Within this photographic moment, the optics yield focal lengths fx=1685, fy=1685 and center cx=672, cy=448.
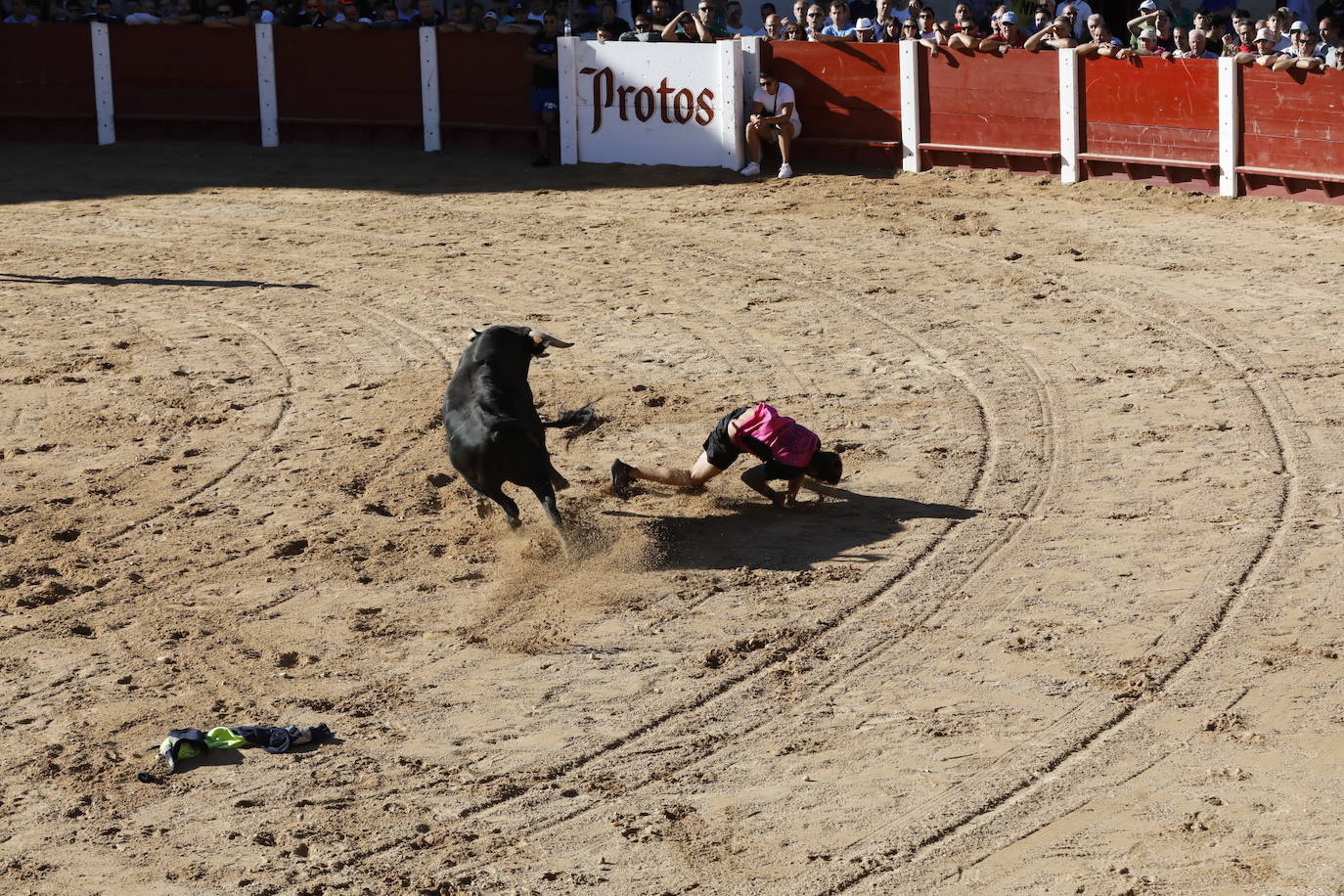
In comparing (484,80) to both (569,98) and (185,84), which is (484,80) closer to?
(569,98)

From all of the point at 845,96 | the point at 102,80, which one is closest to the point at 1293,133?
the point at 845,96

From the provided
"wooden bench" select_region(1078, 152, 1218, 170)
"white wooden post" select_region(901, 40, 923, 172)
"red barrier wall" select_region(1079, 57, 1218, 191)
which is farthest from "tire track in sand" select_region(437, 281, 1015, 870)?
"white wooden post" select_region(901, 40, 923, 172)

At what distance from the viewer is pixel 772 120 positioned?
15469 millimetres

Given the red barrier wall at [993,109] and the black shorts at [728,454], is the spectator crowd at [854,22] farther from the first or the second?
the black shorts at [728,454]

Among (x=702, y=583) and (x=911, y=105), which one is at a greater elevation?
(x=911, y=105)

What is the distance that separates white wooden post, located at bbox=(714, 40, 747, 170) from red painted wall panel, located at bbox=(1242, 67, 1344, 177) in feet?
15.0

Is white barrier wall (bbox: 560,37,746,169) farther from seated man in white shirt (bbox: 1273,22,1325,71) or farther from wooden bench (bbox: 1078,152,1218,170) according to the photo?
seated man in white shirt (bbox: 1273,22,1325,71)

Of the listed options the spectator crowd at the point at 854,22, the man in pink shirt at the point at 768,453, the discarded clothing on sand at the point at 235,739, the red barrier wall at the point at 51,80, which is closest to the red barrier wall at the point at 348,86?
the spectator crowd at the point at 854,22

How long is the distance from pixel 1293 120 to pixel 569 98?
6874 mm

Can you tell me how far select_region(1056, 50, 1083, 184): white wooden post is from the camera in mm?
14273

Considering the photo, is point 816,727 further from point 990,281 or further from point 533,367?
point 990,281

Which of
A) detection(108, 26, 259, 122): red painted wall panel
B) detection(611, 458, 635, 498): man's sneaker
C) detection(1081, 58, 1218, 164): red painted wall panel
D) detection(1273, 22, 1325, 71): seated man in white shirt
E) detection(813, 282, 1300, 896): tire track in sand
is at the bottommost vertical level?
detection(813, 282, 1300, 896): tire track in sand

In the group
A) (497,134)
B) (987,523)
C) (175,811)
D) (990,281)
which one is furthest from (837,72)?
(175,811)

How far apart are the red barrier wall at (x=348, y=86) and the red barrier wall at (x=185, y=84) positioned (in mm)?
425
